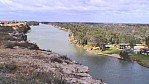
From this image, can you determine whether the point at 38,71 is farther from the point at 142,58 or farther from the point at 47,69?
the point at 142,58

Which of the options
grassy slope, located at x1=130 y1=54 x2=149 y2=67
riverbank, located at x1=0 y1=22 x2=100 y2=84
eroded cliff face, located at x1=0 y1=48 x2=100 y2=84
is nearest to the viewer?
riverbank, located at x1=0 y1=22 x2=100 y2=84

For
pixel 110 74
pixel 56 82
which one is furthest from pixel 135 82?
pixel 56 82

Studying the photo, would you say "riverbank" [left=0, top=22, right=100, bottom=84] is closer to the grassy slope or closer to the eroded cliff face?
the eroded cliff face

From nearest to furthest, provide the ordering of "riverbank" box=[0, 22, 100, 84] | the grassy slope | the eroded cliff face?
"riverbank" box=[0, 22, 100, 84] → the eroded cliff face → the grassy slope

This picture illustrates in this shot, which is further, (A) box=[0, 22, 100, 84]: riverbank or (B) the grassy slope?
(B) the grassy slope

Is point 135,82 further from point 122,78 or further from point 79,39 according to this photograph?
point 79,39

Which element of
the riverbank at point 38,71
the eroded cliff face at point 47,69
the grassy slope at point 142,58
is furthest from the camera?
the grassy slope at point 142,58

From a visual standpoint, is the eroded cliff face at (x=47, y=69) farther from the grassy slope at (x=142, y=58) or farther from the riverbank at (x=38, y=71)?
the grassy slope at (x=142, y=58)

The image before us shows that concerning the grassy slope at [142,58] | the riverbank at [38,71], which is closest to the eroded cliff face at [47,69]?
the riverbank at [38,71]

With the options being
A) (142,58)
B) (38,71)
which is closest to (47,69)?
(38,71)

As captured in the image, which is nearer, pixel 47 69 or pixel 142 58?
pixel 47 69

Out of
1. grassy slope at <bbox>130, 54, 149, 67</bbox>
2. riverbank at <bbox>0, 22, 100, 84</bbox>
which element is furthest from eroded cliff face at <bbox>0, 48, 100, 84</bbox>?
grassy slope at <bbox>130, 54, 149, 67</bbox>

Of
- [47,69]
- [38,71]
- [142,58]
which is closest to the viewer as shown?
[38,71]
